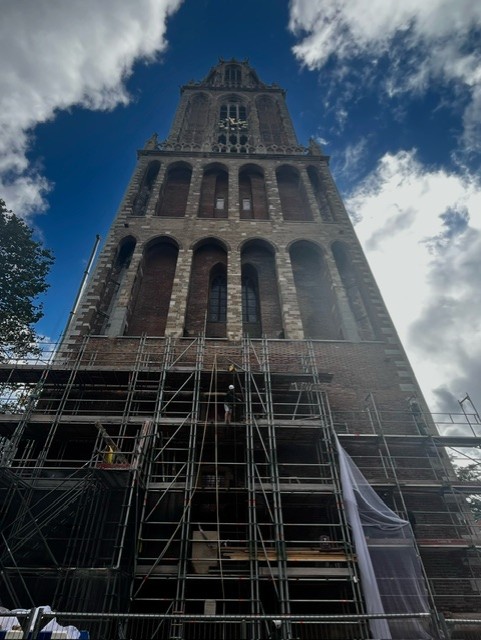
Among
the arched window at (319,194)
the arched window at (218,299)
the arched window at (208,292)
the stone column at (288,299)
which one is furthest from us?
the arched window at (319,194)

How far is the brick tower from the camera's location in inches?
309

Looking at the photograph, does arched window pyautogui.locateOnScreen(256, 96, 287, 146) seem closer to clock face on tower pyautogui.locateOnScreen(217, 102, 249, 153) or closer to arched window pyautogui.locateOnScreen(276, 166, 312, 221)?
clock face on tower pyautogui.locateOnScreen(217, 102, 249, 153)

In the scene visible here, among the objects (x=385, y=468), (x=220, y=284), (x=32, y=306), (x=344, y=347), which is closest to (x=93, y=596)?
(x=385, y=468)

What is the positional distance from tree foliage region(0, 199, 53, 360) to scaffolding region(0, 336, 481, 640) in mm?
8820

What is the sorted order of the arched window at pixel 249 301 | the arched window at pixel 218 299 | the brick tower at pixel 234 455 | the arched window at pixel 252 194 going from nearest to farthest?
the brick tower at pixel 234 455 → the arched window at pixel 218 299 → the arched window at pixel 249 301 → the arched window at pixel 252 194

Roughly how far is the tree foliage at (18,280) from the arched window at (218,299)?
1020 cm

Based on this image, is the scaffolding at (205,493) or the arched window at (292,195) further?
the arched window at (292,195)

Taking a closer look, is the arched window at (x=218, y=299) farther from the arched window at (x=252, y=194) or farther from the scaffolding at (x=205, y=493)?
the arched window at (x=252, y=194)

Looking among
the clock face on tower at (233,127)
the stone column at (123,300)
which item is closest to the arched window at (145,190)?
the stone column at (123,300)

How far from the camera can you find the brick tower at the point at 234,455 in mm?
7840

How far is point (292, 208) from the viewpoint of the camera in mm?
20891

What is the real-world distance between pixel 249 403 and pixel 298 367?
2912mm

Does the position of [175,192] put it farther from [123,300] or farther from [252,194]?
[123,300]

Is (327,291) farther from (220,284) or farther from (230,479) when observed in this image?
(230,479)
